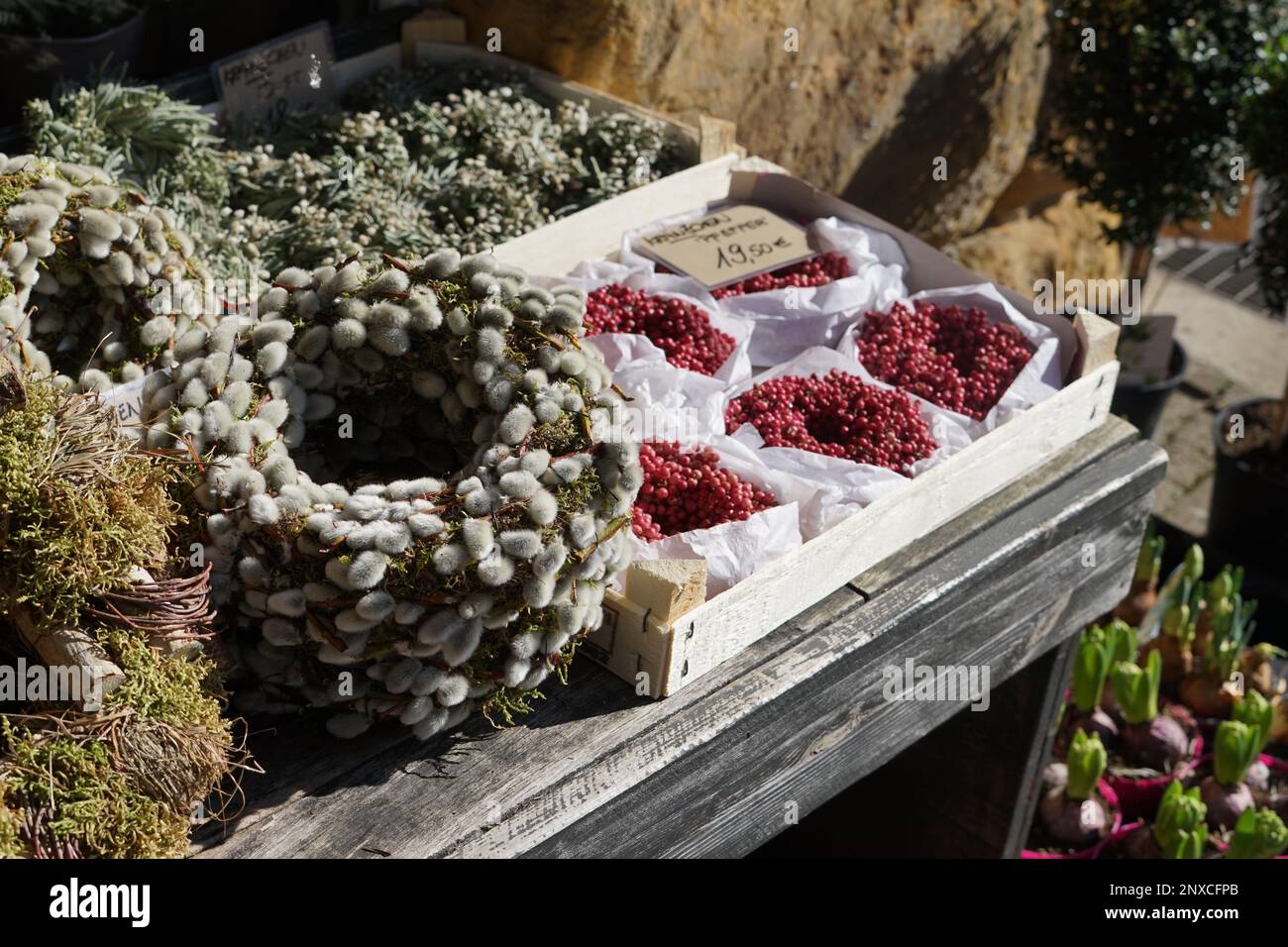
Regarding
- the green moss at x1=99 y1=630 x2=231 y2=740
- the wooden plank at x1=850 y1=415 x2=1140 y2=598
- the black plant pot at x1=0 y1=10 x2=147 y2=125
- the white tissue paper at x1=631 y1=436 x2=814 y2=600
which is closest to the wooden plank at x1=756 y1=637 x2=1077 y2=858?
the wooden plank at x1=850 y1=415 x2=1140 y2=598

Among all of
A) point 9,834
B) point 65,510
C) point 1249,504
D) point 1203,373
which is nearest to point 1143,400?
point 1249,504

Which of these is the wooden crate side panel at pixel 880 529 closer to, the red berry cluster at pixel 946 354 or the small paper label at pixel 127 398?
the red berry cluster at pixel 946 354

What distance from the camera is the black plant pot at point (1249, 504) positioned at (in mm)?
3877

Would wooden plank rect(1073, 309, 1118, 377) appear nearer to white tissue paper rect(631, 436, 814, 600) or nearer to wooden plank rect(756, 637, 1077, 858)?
wooden plank rect(756, 637, 1077, 858)

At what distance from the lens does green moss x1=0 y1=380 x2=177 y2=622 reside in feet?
4.65

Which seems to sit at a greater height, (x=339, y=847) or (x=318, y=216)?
(x=318, y=216)

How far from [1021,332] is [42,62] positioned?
1.91m

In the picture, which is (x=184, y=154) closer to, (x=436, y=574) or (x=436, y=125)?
(x=436, y=125)

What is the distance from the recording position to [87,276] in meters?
1.89

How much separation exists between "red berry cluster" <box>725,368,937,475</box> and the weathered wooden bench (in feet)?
0.51

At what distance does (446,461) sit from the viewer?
6.03 ft

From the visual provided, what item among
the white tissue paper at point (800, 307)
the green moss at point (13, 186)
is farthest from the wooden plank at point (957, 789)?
the green moss at point (13, 186)

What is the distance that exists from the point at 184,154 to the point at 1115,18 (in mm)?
2686
